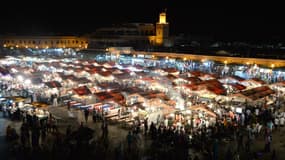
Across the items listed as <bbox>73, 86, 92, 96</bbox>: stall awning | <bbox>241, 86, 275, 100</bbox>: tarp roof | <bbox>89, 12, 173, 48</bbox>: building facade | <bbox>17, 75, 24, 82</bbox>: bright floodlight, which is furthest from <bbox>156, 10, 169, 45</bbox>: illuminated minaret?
<bbox>73, 86, 92, 96</bbox>: stall awning

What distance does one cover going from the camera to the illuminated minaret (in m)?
53.8

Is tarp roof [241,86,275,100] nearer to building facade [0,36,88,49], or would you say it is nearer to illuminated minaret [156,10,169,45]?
illuminated minaret [156,10,169,45]

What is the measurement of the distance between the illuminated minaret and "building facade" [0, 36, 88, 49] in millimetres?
14262

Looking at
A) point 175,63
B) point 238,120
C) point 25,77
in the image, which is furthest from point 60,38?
point 238,120

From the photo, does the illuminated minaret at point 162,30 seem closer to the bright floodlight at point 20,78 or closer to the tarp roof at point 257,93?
the bright floodlight at point 20,78

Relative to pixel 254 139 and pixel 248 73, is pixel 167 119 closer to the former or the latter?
pixel 254 139

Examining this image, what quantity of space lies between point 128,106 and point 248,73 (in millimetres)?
13921

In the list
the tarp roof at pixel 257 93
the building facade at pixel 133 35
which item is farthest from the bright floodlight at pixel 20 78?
the building facade at pixel 133 35

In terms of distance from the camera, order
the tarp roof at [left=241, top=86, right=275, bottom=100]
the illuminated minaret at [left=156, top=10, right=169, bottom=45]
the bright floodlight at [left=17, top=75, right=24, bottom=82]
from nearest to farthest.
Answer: the tarp roof at [left=241, top=86, right=275, bottom=100]
the bright floodlight at [left=17, top=75, right=24, bottom=82]
the illuminated minaret at [left=156, top=10, right=169, bottom=45]

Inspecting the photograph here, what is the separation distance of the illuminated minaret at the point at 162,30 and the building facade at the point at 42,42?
46.8 ft

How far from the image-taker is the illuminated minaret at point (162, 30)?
53.8 m

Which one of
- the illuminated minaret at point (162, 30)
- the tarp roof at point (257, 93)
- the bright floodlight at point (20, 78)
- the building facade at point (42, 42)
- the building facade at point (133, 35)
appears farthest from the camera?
the building facade at point (42, 42)

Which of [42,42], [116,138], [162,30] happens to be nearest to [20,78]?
[116,138]

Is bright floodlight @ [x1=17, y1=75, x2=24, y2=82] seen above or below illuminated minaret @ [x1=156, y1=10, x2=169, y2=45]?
below
